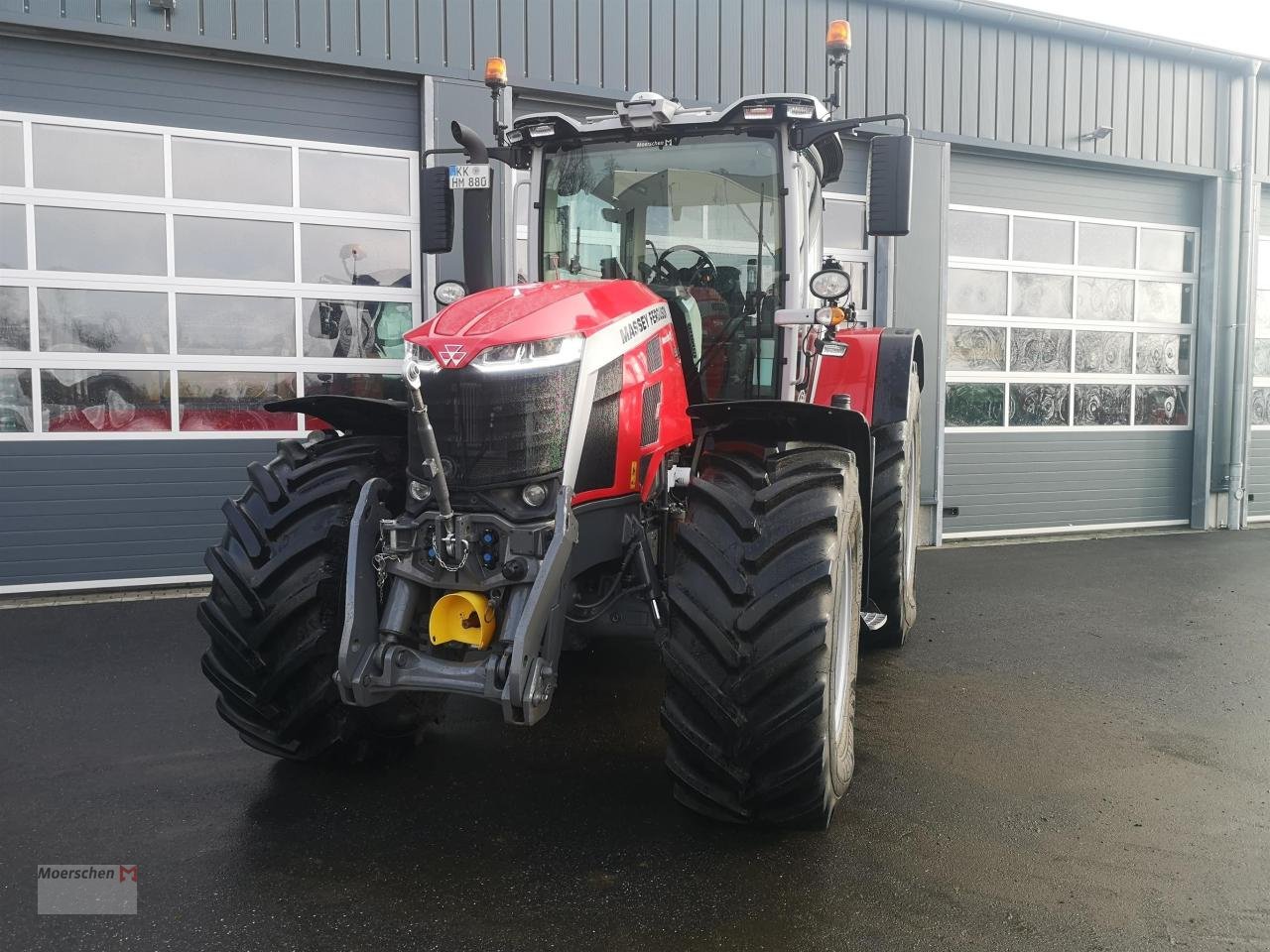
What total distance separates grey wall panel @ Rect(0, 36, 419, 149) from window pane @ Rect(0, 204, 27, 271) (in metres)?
0.65

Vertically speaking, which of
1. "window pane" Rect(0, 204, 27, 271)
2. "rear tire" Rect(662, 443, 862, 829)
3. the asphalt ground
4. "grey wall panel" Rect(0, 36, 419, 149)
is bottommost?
the asphalt ground

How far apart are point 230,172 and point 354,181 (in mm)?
849

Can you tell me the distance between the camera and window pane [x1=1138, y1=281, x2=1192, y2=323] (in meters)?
10.3

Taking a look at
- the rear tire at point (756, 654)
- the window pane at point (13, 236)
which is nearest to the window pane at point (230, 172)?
the window pane at point (13, 236)

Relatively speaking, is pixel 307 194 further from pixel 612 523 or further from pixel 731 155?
pixel 612 523

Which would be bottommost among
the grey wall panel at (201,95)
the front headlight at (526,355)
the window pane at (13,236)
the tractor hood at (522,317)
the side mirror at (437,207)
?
the front headlight at (526,355)

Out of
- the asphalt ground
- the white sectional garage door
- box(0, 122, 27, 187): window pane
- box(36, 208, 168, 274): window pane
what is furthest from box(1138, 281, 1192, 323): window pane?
box(0, 122, 27, 187): window pane

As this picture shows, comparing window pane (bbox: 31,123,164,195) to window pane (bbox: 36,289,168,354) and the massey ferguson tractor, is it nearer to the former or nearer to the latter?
window pane (bbox: 36,289,168,354)

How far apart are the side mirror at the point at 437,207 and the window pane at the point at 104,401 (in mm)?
3508

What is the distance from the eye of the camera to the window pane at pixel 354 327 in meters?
7.23

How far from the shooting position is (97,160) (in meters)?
6.60

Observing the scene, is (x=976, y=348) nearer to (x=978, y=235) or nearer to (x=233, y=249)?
(x=978, y=235)

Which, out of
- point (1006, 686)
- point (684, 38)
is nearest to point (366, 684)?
point (1006, 686)

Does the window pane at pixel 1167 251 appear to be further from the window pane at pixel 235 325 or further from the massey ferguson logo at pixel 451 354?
the massey ferguson logo at pixel 451 354
